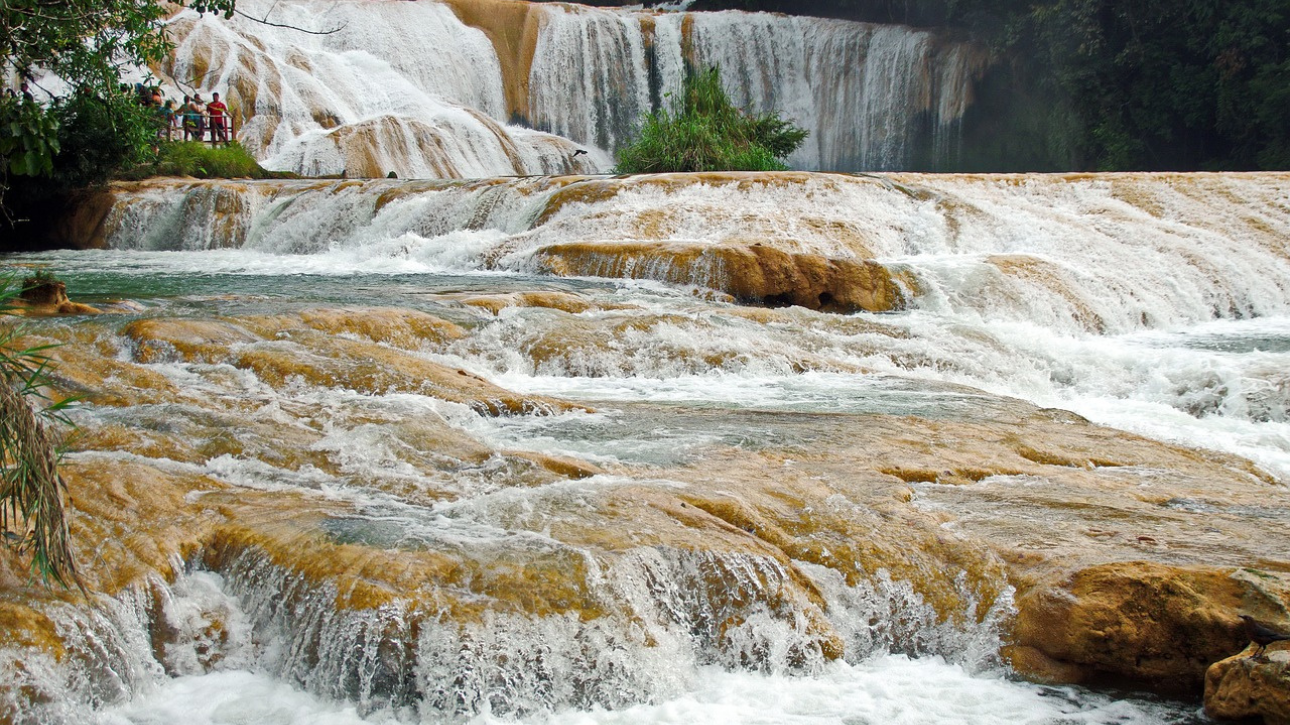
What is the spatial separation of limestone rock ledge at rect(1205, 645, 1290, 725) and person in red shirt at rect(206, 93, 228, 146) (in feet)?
61.7

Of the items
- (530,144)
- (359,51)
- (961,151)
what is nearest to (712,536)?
(530,144)

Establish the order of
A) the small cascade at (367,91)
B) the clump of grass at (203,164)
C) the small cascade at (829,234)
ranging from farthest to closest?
1. the small cascade at (367,91)
2. the clump of grass at (203,164)
3. the small cascade at (829,234)

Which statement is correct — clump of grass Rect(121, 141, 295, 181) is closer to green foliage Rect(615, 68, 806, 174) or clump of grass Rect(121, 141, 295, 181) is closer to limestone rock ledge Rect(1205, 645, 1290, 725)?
green foliage Rect(615, 68, 806, 174)

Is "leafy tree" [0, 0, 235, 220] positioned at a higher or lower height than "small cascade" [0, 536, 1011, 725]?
higher

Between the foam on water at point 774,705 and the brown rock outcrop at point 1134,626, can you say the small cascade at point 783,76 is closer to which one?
the brown rock outcrop at point 1134,626

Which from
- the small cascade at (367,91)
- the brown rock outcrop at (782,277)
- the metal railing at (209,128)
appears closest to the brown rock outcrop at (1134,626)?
the brown rock outcrop at (782,277)

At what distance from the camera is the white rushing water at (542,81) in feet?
67.6

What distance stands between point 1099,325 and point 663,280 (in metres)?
4.18

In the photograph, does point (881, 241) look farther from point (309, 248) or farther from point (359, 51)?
point (359, 51)

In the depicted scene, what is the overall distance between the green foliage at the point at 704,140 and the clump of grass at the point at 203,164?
249 inches

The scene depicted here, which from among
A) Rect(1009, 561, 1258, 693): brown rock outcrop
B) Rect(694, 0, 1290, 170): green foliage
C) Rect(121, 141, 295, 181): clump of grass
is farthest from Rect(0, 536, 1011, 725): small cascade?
Rect(694, 0, 1290, 170): green foliage

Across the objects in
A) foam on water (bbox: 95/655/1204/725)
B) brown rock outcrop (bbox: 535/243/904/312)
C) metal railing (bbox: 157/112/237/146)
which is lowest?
foam on water (bbox: 95/655/1204/725)

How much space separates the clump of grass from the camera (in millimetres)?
17453

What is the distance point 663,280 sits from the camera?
10.5m
